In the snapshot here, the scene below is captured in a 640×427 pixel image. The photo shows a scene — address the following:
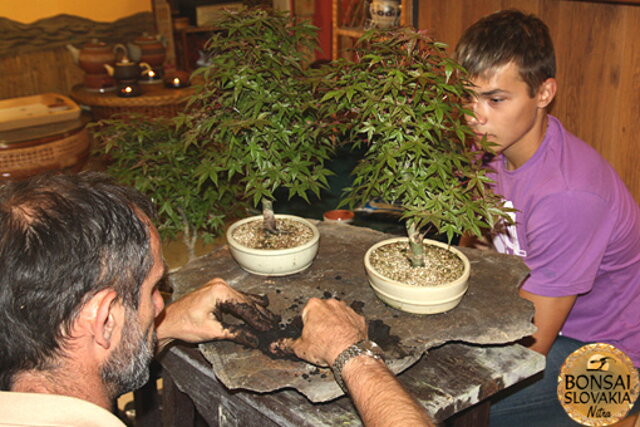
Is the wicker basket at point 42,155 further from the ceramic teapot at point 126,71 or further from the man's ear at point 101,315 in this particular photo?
the man's ear at point 101,315

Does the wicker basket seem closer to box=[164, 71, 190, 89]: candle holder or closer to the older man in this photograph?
box=[164, 71, 190, 89]: candle holder

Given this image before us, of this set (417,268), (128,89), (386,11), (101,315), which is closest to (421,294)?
(417,268)

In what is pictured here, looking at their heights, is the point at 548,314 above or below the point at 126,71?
below

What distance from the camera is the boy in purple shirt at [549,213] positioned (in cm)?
181

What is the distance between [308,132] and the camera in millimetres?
1694

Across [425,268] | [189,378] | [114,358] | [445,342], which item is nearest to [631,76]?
[425,268]

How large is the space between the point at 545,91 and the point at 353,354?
1.10m

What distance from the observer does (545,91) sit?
194 centimetres

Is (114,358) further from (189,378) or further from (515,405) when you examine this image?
(515,405)

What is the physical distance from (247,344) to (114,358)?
1.19 ft

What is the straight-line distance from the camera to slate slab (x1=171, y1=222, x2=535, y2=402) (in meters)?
1.39

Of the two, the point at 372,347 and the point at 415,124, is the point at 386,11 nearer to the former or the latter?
the point at 415,124

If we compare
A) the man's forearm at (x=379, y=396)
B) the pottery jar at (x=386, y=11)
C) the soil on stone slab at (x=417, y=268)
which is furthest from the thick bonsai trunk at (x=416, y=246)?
the pottery jar at (x=386, y=11)

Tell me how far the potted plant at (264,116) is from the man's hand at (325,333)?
27cm
